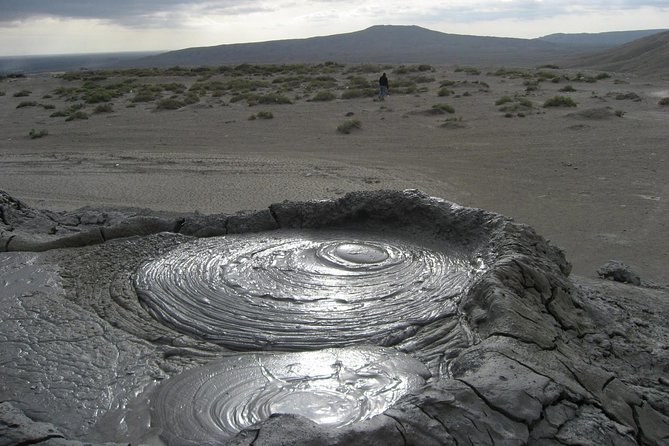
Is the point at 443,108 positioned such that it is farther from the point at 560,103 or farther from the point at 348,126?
the point at 348,126

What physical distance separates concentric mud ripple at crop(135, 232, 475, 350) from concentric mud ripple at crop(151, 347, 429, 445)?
0.20m

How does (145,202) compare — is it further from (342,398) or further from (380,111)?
(380,111)

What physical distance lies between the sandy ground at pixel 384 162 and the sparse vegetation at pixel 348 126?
0.65 ft

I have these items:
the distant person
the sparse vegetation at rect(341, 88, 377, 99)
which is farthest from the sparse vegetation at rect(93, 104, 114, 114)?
the distant person

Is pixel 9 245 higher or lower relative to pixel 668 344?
higher

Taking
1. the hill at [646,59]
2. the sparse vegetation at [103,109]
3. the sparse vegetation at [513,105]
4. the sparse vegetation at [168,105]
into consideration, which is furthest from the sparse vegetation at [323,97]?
the hill at [646,59]

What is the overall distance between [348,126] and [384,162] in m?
3.41

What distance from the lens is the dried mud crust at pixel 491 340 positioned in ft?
8.98

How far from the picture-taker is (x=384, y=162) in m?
11.9

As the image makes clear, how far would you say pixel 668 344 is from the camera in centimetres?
431

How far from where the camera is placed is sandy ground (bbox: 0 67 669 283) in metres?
8.48

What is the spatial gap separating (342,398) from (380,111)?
15.1 metres

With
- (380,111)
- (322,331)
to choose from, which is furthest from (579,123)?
(322,331)

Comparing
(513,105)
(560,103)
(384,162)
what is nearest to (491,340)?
(384,162)
